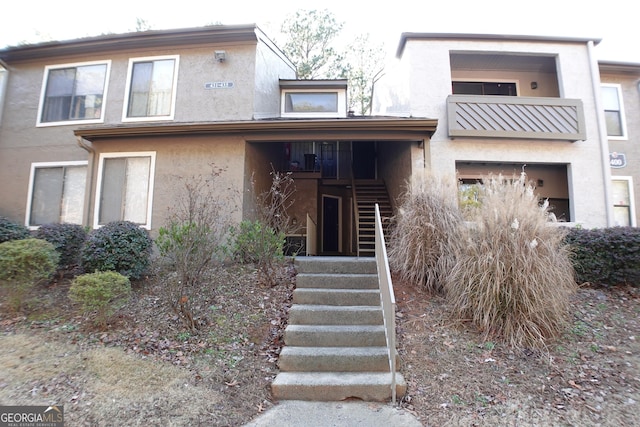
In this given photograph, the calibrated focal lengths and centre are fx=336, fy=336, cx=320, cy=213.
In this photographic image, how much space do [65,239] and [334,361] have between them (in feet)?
18.4

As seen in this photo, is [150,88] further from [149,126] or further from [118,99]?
[149,126]

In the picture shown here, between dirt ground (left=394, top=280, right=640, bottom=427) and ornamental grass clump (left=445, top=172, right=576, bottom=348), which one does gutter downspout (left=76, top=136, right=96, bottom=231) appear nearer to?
dirt ground (left=394, top=280, right=640, bottom=427)

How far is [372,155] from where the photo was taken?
13.5 meters

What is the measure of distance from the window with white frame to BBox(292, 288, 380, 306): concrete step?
9323 millimetres

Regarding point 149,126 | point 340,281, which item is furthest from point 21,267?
point 340,281

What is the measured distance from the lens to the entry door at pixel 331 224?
12.4 metres

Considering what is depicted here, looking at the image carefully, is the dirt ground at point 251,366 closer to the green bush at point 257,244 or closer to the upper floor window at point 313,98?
the green bush at point 257,244

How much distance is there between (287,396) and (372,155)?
1096cm

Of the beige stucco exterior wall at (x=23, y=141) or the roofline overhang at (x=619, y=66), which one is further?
the roofline overhang at (x=619, y=66)

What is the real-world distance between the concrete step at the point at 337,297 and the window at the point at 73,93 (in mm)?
7761

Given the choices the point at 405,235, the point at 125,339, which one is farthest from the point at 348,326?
the point at 125,339

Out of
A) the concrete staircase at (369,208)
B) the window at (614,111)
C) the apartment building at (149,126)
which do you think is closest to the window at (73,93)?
the apartment building at (149,126)

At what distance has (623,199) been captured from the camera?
999cm

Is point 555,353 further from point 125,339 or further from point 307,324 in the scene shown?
point 125,339
